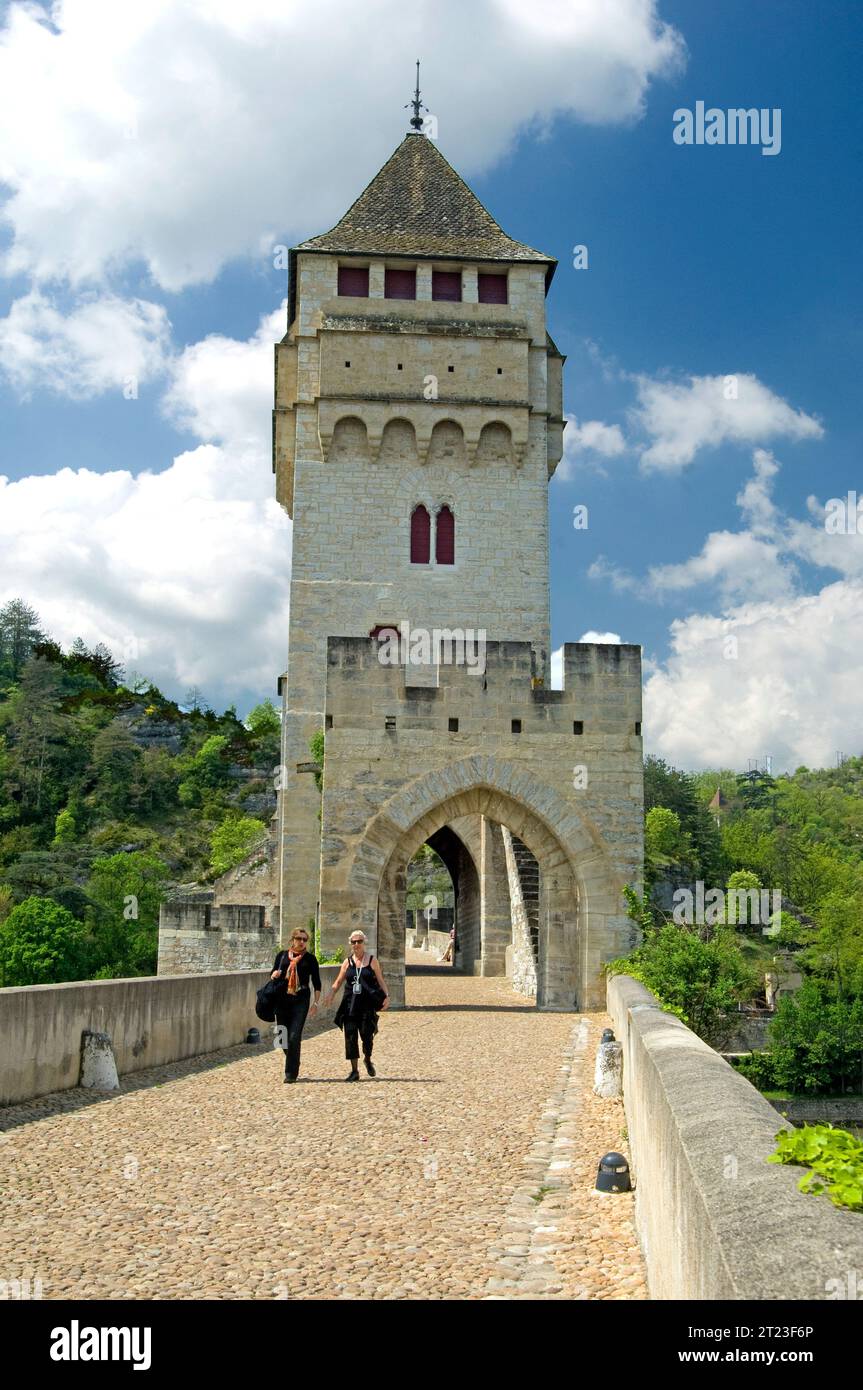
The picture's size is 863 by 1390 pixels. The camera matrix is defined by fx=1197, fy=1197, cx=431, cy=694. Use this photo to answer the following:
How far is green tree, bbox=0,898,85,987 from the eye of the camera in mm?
44469

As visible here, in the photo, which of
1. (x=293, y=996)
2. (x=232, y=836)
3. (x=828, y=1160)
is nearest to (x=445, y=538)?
(x=293, y=996)

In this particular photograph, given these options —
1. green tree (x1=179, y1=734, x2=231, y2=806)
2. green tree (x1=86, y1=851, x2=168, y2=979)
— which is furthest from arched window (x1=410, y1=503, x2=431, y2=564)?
green tree (x1=179, y1=734, x2=231, y2=806)

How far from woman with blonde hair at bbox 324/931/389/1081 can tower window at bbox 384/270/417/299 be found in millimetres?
19976

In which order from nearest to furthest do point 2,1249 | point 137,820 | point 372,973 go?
point 2,1249 < point 372,973 < point 137,820

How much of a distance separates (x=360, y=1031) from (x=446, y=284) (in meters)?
20.9

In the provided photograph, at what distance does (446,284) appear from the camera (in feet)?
88.8

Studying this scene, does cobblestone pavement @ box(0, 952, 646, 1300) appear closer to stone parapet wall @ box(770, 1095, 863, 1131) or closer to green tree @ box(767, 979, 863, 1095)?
green tree @ box(767, 979, 863, 1095)

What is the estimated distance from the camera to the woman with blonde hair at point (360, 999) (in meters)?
9.95

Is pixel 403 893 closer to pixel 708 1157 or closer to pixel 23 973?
pixel 708 1157

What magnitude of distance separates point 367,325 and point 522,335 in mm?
3430

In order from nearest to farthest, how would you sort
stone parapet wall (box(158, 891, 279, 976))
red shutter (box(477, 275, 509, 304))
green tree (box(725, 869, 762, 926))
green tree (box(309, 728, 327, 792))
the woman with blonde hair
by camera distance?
the woman with blonde hair
green tree (box(309, 728, 327, 792))
stone parapet wall (box(158, 891, 279, 976))
red shutter (box(477, 275, 509, 304))
green tree (box(725, 869, 762, 926))
